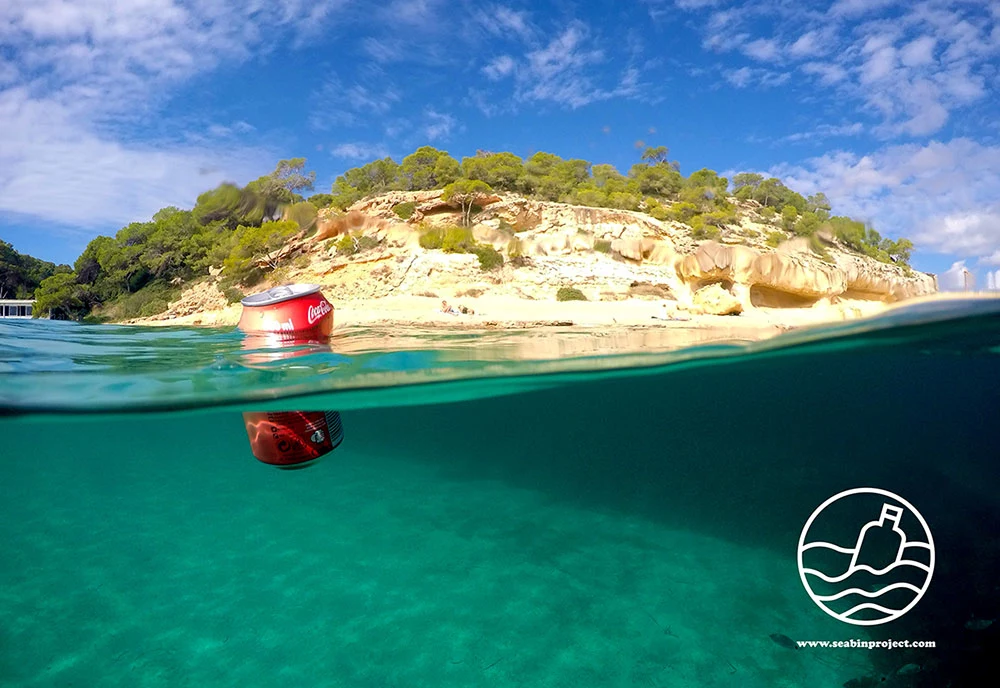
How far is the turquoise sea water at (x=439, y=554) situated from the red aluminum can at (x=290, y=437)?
3.66 ft

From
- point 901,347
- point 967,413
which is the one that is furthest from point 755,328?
point 967,413

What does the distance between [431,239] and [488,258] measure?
2789 mm

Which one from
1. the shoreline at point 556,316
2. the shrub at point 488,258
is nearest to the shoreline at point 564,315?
the shoreline at point 556,316

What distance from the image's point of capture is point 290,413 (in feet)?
13.1

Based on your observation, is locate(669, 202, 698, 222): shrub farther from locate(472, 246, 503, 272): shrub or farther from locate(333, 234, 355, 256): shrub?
locate(333, 234, 355, 256): shrub

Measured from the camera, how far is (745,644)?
213 inches

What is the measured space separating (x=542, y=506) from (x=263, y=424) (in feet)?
26.3

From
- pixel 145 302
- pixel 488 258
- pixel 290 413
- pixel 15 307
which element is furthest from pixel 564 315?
pixel 15 307

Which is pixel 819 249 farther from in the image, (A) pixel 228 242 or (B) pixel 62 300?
(B) pixel 62 300

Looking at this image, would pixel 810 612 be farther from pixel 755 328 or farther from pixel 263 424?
pixel 263 424

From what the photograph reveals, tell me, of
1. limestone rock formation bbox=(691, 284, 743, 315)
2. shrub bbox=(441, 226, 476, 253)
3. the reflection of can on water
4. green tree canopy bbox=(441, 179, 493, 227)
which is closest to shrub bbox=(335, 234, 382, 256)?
shrub bbox=(441, 226, 476, 253)

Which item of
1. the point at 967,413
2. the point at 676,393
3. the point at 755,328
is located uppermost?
the point at 755,328

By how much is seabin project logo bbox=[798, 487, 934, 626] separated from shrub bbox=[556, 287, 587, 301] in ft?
29.0

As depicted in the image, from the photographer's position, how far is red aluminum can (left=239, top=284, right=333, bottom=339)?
4156mm
